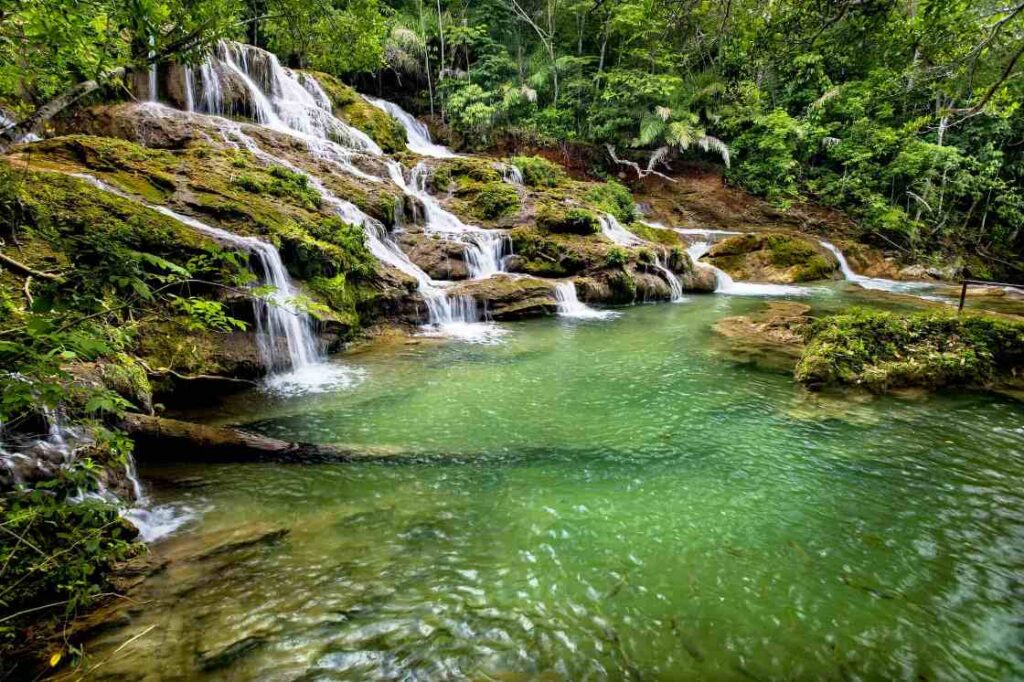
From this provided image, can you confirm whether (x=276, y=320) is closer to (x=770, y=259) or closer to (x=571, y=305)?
(x=571, y=305)

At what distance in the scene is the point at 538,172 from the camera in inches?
740

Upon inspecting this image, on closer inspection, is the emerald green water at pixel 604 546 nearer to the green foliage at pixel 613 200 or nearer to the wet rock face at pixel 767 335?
the wet rock face at pixel 767 335

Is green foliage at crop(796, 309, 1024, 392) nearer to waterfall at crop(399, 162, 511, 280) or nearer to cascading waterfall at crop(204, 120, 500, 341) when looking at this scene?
cascading waterfall at crop(204, 120, 500, 341)

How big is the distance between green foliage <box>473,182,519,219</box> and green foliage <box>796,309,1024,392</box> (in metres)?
10.2

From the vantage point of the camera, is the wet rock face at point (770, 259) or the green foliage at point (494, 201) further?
the wet rock face at point (770, 259)

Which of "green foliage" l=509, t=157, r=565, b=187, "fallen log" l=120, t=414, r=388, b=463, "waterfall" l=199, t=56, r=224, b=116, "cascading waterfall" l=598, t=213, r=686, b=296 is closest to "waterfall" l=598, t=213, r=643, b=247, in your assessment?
"cascading waterfall" l=598, t=213, r=686, b=296

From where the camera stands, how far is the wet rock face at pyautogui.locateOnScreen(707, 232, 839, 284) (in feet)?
62.0

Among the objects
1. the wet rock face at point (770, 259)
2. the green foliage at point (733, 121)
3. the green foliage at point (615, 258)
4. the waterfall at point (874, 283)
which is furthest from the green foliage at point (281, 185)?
the waterfall at point (874, 283)

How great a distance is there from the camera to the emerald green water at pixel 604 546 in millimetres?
2686

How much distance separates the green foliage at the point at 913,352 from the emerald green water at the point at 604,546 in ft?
1.84

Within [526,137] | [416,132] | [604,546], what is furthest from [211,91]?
[604,546]

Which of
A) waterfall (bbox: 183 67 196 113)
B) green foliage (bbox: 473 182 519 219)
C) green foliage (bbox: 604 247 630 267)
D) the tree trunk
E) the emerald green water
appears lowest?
the emerald green water

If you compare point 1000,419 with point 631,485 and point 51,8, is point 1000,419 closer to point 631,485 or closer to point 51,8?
point 631,485

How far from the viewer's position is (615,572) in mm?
3395
